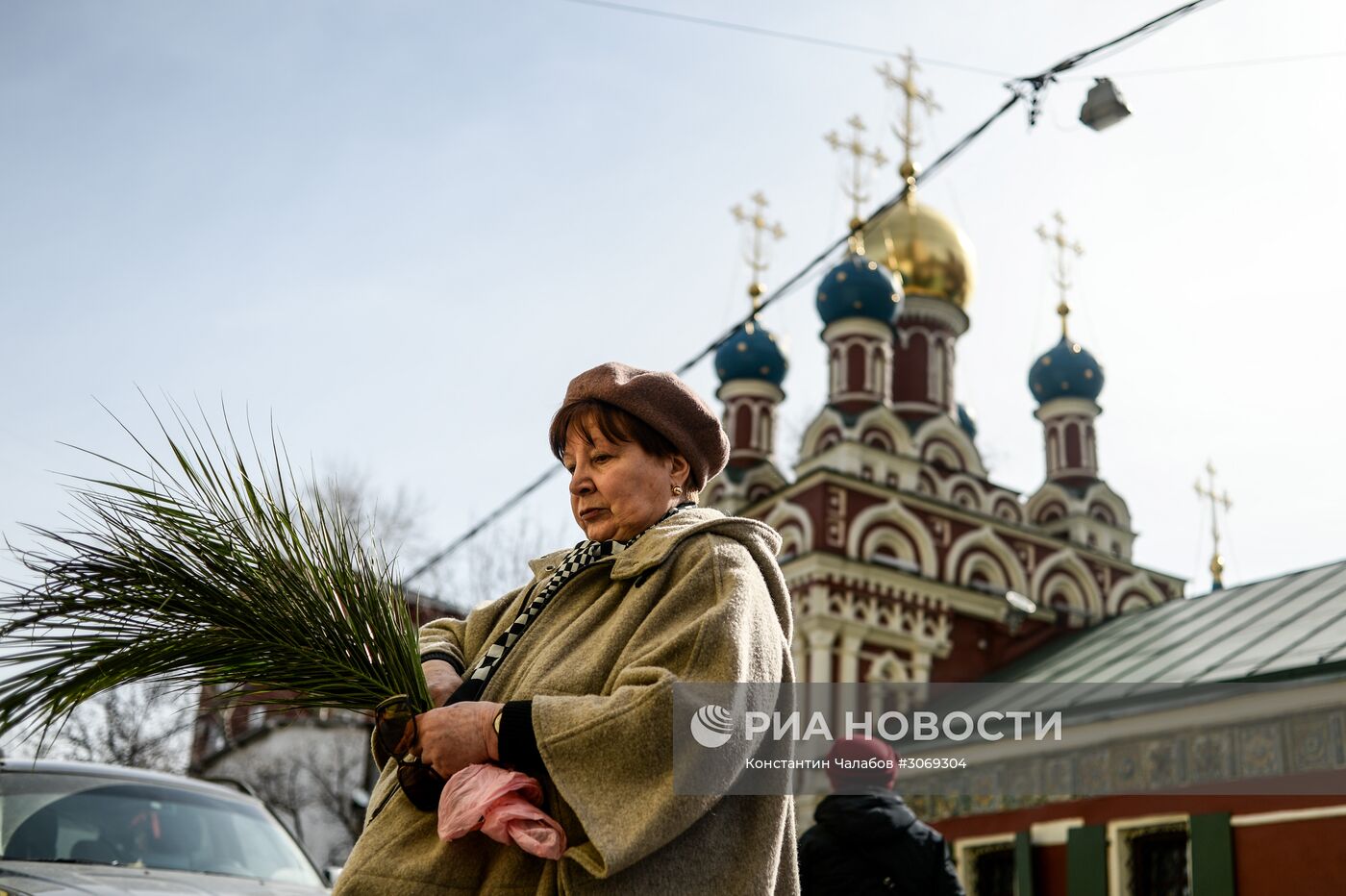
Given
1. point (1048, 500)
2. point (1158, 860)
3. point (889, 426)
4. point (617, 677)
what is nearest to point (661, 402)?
point (617, 677)

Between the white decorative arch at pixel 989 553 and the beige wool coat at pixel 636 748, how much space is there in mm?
18975

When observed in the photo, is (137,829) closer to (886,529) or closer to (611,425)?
(611,425)

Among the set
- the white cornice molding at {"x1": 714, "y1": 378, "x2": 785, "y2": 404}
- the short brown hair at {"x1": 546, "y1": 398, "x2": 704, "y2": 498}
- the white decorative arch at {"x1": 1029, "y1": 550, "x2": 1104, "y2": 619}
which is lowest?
the short brown hair at {"x1": 546, "y1": 398, "x2": 704, "y2": 498}

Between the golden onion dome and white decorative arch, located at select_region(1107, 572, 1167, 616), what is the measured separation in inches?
235

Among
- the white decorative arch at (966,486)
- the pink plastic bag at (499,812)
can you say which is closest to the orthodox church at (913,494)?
the white decorative arch at (966,486)

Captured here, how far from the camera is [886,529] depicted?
2083cm

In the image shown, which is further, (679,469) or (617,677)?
(679,469)

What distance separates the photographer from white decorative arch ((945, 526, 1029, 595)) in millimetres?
21250

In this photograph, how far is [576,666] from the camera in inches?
101

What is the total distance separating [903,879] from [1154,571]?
1944 centimetres

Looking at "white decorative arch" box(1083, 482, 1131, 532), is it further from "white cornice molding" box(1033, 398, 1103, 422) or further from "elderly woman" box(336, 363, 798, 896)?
"elderly woman" box(336, 363, 798, 896)

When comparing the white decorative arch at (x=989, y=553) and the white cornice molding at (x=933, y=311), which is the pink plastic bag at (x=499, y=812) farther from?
the white cornice molding at (x=933, y=311)

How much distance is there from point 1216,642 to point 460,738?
14.5 meters

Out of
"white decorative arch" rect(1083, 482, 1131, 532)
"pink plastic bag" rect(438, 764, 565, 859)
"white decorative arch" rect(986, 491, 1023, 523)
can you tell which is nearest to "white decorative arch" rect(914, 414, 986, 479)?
"white decorative arch" rect(986, 491, 1023, 523)
